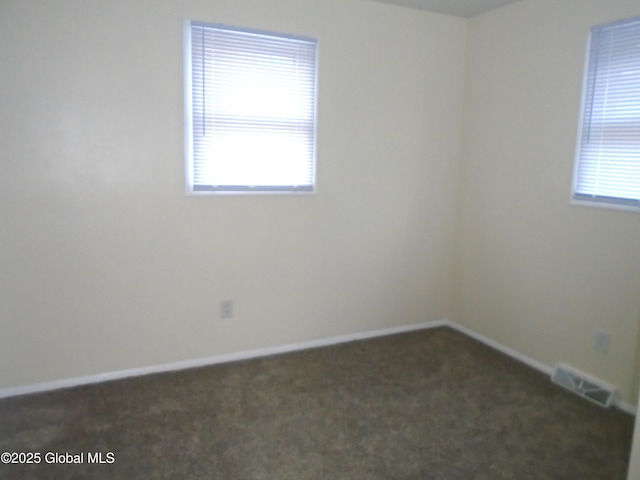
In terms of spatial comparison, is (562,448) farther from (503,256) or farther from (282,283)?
(282,283)

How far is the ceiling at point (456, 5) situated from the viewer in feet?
10.6

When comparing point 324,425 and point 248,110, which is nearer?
point 324,425

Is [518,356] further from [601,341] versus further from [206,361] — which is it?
[206,361]

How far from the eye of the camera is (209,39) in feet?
9.30

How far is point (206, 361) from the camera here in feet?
10.2

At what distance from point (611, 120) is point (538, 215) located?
2.35ft

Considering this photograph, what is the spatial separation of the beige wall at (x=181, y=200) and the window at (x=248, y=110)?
0.08m

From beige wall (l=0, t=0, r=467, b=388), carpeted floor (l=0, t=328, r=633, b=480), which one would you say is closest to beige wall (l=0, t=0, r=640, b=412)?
beige wall (l=0, t=0, r=467, b=388)

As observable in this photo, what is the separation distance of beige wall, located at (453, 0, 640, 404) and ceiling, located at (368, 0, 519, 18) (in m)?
0.09

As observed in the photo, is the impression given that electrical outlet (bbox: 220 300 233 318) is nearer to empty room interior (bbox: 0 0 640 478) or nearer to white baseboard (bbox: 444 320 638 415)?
empty room interior (bbox: 0 0 640 478)

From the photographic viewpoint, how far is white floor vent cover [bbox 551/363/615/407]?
8.90 ft

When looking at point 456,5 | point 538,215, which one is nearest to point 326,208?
point 538,215

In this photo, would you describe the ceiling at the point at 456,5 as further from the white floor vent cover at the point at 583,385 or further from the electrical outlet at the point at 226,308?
the white floor vent cover at the point at 583,385

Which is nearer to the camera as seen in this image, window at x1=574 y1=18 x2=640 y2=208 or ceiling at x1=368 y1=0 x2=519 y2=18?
window at x1=574 y1=18 x2=640 y2=208
